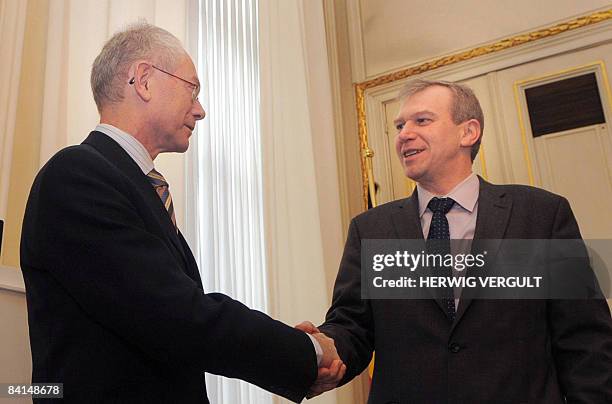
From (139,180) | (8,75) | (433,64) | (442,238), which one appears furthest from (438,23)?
(139,180)

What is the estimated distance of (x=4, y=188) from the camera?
6.01ft

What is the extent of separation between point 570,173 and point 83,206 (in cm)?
296

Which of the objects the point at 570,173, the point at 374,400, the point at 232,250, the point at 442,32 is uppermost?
the point at 442,32

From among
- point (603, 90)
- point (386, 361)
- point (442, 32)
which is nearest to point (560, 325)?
point (386, 361)

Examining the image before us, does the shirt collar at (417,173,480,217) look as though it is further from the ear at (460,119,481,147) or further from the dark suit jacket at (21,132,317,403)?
the dark suit jacket at (21,132,317,403)

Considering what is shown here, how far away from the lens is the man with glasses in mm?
1316

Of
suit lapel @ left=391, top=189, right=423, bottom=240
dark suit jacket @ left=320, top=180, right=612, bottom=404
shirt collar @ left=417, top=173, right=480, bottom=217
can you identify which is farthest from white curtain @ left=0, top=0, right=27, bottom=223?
shirt collar @ left=417, top=173, right=480, bottom=217

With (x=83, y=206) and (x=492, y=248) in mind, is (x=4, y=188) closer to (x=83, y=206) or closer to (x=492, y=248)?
(x=83, y=206)

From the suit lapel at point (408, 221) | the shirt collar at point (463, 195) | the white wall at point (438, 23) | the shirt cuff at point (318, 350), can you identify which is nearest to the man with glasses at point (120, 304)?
the shirt cuff at point (318, 350)

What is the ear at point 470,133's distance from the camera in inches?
92.0

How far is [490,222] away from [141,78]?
3.69 feet

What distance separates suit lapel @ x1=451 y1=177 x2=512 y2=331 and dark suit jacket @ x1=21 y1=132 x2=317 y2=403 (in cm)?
71

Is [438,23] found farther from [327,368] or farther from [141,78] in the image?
[327,368]

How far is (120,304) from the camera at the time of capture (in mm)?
1327
